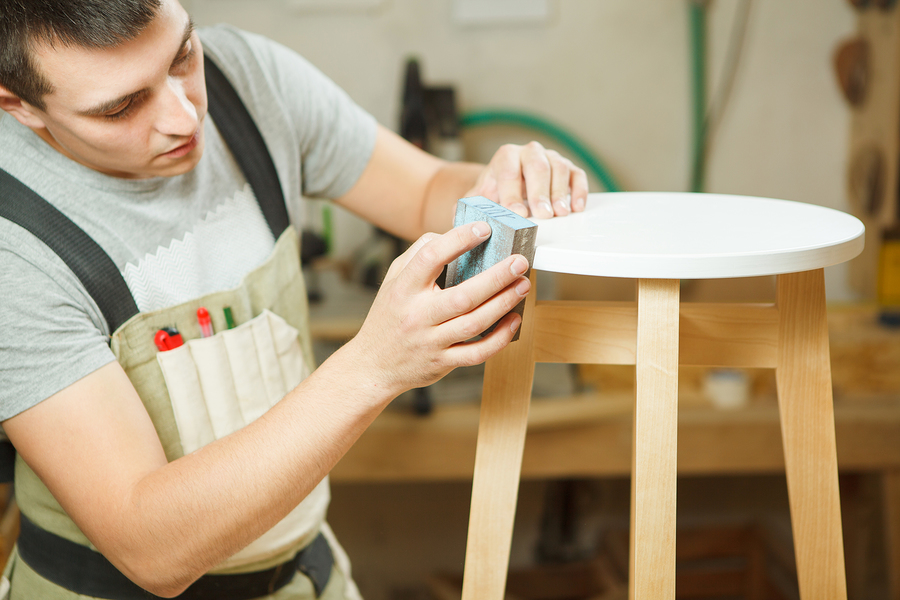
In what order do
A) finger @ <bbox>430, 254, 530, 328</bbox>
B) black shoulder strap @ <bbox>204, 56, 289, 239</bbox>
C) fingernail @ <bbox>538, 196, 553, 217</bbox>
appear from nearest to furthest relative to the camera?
finger @ <bbox>430, 254, 530, 328</bbox>, fingernail @ <bbox>538, 196, 553, 217</bbox>, black shoulder strap @ <bbox>204, 56, 289, 239</bbox>

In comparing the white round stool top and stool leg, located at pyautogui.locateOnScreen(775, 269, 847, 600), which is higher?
the white round stool top

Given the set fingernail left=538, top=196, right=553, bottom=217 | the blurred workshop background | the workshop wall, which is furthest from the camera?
the workshop wall

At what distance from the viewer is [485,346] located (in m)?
0.55

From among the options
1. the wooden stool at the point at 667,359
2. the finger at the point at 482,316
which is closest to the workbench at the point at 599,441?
the wooden stool at the point at 667,359

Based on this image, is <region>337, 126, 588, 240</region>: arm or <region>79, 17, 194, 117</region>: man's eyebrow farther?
<region>337, 126, 588, 240</region>: arm

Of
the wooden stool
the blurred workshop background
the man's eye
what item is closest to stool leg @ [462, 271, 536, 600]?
the wooden stool

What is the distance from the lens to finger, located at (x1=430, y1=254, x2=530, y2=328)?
514mm

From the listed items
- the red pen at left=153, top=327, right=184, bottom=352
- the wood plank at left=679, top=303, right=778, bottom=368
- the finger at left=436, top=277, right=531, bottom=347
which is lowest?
the wood plank at left=679, top=303, right=778, bottom=368

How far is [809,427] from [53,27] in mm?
825

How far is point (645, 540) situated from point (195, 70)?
26.3 inches

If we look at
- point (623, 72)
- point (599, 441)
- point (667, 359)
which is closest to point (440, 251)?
point (667, 359)

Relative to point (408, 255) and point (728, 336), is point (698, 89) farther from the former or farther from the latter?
point (408, 255)

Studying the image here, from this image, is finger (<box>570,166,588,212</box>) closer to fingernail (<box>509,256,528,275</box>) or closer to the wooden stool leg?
fingernail (<box>509,256,528,275</box>)

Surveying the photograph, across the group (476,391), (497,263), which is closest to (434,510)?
(476,391)
